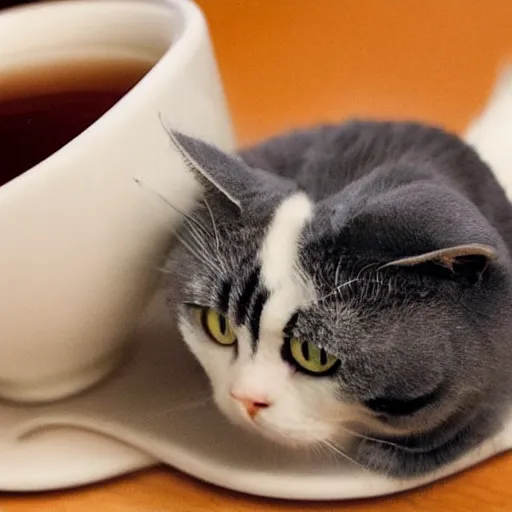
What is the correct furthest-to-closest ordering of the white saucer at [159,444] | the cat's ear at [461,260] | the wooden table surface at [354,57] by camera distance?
the wooden table surface at [354,57] → the white saucer at [159,444] → the cat's ear at [461,260]

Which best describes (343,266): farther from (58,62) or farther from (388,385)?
(58,62)

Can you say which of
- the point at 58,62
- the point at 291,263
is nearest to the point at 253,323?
the point at 291,263

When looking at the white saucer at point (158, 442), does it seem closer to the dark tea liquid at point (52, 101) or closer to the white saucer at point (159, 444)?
the white saucer at point (159, 444)

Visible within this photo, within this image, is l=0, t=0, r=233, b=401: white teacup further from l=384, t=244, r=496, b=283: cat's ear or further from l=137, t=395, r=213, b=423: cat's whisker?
l=384, t=244, r=496, b=283: cat's ear

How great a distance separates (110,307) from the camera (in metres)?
0.57

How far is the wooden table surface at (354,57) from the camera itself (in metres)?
0.87

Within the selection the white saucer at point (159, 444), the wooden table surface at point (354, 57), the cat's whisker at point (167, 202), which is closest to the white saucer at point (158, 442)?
the white saucer at point (159, 444)

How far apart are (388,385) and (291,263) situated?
0.29 feet

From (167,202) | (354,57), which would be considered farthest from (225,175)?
(354,57)

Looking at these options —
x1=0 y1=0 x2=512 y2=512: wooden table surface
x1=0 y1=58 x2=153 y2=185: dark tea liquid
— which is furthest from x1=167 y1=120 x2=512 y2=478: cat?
x1=0 y1=0 x2=512 y2=512: wooden table surface

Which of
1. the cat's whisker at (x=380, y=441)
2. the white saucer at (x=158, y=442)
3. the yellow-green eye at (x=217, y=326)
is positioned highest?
the yellow-green eye at (x=217, y=326)

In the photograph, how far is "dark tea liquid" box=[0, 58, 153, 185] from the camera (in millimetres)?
615

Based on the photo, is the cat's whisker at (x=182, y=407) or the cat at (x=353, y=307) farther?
the cat's whisker at (x=182, y=407)

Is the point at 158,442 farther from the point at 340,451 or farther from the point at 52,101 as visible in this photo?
the point at 52,101
